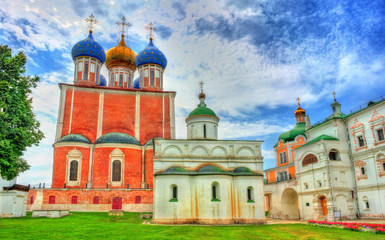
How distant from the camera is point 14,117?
1741 centimetres

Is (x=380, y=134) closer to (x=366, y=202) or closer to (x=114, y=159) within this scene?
(x=366, y=202)

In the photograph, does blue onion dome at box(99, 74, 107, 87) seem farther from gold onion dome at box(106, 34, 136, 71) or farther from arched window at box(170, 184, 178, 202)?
arched window at box(170, 184, 178, 202)

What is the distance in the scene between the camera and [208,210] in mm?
21594

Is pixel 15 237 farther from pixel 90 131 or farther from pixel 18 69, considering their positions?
pixel 90 131

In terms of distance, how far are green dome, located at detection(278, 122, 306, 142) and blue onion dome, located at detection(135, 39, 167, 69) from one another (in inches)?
777

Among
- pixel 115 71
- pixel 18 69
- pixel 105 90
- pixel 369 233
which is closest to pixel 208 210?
pixel 369 233

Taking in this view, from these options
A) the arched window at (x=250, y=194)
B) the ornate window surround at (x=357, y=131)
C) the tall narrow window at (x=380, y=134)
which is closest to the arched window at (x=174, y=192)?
the arched window at (x=250, y=194)

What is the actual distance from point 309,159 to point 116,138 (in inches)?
813

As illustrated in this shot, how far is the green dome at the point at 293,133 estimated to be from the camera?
120 feet

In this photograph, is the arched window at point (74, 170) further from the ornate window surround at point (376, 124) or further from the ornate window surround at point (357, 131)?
the ornate window surround at point (376, 124)

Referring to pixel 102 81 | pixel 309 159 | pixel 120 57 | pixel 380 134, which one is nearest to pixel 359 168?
pixel 380 134

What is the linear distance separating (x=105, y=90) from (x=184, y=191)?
21.8 metres

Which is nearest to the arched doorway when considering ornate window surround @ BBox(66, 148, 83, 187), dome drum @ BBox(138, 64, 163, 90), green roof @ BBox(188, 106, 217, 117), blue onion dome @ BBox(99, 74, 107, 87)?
green roof @ BBox(188, 106, 217, 117)

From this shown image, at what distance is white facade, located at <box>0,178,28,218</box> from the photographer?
22.8m
